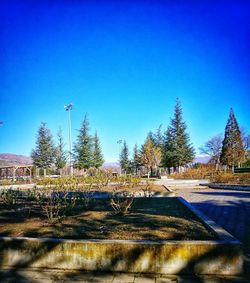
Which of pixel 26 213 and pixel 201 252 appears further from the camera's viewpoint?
pixel 26 213

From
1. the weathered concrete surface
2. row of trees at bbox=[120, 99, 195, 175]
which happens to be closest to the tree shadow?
the weathered concrete surface

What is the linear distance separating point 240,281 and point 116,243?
1.75 meters

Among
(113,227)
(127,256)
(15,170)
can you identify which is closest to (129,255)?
(127,256)

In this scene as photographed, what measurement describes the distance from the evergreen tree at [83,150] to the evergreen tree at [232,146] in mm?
24512

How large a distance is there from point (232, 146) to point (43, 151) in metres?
34.0

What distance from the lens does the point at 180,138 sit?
44438mm

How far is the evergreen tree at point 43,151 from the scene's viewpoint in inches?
1737

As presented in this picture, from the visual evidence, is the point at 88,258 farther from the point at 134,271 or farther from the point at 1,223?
the point at 1,223

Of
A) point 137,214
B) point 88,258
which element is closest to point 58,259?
Answer: point 88,258

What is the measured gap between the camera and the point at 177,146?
43.6m

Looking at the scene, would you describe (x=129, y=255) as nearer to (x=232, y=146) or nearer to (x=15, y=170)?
(x=15, y=170)

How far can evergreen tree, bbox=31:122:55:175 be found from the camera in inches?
1737

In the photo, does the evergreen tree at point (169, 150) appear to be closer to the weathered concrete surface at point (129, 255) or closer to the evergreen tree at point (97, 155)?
the evergreen tree at point (97, 155)

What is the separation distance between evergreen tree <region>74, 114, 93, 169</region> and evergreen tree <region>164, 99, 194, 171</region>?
13.6 meters
